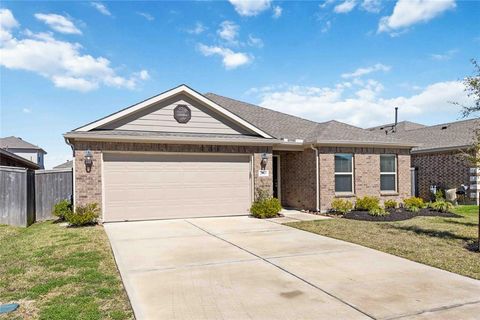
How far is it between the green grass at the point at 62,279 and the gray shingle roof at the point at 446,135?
15141 millimetres

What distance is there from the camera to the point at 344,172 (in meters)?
14.5

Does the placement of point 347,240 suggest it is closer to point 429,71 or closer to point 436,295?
point 436,295

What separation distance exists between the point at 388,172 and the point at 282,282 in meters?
11.8

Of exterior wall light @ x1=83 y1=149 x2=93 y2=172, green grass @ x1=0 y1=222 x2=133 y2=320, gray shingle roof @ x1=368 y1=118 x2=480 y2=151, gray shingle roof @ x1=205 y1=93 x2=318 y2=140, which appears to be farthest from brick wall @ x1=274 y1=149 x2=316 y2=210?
green grass @ x1=0 y1=222 x2=133 y2=320

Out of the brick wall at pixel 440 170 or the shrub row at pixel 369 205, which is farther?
the brick wall at pixel 440 170

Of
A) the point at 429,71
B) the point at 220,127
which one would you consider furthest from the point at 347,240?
the point at 429,71

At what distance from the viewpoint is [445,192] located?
17016mm

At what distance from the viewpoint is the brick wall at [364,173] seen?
14117mm

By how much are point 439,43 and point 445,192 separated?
763cm

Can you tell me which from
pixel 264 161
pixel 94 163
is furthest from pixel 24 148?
pixel 264 161

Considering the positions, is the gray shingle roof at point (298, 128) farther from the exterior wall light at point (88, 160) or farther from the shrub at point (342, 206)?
the exterior wall light at point (88, 160)

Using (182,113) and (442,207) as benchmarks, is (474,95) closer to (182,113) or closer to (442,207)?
(442,207)

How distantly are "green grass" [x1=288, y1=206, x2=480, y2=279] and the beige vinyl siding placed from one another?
15.6 feet

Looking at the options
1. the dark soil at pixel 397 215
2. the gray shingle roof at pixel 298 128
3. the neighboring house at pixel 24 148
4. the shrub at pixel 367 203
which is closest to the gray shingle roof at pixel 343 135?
the gray shingle roof at pixel 298 128
